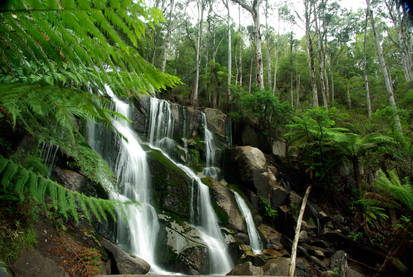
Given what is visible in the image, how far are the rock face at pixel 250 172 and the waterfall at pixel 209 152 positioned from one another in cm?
69

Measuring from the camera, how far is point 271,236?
7.53m

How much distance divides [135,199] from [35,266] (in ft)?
11.3

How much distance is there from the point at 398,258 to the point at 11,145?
5.36m

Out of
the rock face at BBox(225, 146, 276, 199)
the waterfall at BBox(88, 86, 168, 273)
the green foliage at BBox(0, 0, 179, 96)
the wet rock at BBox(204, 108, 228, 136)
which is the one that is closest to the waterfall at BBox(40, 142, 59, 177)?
the waterfall at BBox(88, 86, 168, 273)

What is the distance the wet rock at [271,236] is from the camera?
23.0 feet

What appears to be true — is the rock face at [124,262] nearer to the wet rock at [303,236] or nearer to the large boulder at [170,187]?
the large boulder at [170,187]

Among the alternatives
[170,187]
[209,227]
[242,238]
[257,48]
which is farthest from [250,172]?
[257,48]

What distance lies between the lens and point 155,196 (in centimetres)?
607

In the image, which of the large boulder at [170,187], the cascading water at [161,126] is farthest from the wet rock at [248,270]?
the cascading water at [161,126]

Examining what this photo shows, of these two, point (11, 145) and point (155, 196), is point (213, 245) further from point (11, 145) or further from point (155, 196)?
point (11, 145)

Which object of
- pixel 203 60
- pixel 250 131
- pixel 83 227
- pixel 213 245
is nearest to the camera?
pixel 83 227

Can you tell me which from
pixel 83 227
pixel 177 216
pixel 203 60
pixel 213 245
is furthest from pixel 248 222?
pixel 203 60

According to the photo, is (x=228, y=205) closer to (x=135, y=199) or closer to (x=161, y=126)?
(x=135, y=199)

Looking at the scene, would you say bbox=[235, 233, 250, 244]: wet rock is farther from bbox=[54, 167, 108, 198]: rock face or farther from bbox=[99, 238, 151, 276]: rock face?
bbox=[54, 167, 108, 198]: rock face
